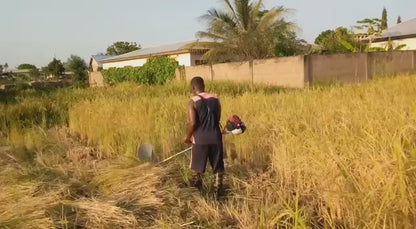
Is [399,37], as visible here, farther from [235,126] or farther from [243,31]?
[235,126]

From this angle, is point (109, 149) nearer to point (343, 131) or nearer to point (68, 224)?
point (68, 224)

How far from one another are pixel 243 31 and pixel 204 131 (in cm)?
1801

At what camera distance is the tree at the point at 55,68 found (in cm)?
5484

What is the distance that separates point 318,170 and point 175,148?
2.50 m

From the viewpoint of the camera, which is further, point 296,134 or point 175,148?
point 175,148

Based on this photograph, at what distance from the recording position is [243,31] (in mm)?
21469

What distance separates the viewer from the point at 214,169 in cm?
422

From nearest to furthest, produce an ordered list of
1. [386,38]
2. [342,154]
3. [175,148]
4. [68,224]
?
[68,224]
[342,154]
[175,148]
[386,38]

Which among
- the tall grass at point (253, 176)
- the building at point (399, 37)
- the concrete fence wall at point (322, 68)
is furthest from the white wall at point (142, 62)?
the tall grass at point (253, 176)

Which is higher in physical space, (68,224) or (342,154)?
(342,154)

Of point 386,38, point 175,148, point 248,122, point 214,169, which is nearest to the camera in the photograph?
point 214,169

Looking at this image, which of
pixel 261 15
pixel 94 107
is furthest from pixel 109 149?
pixel 261 15

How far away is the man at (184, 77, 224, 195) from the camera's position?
4.10 meters

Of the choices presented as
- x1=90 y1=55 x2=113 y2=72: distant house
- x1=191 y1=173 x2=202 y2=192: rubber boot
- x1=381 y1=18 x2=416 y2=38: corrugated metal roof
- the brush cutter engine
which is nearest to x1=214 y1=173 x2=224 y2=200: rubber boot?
x1=191 y1=173 x2=202 y2=192: rubber boot
